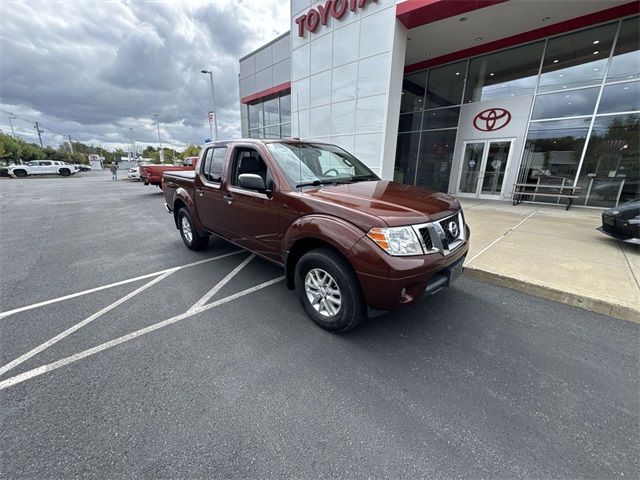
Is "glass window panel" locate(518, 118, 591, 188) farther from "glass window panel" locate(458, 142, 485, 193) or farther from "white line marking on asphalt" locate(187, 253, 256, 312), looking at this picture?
"white line marking on asphalt" locate(187, 253, 256, 312)

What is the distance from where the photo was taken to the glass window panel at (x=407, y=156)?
44.1 feet

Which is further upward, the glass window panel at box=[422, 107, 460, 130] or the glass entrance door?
the glass window panel at box=[422, 107, 460, 130]

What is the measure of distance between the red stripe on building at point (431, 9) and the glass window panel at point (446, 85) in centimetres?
387

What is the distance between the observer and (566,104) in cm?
944

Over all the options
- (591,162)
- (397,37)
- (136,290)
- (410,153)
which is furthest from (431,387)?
(410,153)

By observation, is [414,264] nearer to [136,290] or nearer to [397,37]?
[136,290]

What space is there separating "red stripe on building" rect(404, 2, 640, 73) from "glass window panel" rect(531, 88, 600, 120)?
6.15 ft

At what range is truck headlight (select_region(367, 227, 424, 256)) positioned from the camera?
2.30 m

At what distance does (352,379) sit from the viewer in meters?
2.23

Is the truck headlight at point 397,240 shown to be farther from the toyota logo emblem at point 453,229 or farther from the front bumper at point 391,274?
the toyota logo emblem at point 453,229

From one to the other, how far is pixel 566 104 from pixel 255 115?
1770 cm

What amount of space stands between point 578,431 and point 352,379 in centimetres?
149

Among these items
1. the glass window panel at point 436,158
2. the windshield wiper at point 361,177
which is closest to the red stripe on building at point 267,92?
the glass window panel at point 436,158

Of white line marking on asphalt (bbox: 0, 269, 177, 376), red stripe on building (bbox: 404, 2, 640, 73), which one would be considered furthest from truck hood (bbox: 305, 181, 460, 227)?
red stripe on building (bbox: 404, 2, 640, 73)
